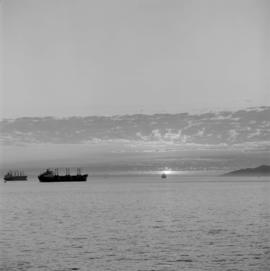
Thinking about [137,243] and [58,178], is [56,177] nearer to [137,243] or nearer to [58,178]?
[58,178]

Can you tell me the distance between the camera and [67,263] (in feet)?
62.0

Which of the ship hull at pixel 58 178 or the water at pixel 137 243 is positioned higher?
the ship hull at pixel 58 178

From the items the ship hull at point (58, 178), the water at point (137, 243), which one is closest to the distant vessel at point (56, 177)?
the ship hull at point (58, 178)

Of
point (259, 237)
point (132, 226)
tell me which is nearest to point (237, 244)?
point (259, 237)

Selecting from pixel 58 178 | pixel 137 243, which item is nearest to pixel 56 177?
pixel 58 178

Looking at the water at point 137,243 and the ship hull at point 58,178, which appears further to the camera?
the ship hull at point 58,178

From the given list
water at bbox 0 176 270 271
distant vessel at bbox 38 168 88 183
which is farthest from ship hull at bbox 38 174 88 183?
water at bbox 0 176 270 271

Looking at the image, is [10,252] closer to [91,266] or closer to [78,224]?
[91,266]

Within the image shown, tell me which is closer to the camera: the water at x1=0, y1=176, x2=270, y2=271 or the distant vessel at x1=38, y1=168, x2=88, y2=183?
the water at x1=0, y1=176, x2=270, y2=271

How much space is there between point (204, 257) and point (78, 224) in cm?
1332

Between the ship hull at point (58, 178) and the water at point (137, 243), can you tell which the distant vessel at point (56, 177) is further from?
the water at point (137, 243)

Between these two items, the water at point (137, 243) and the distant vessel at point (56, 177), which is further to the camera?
the distant vessel at point (56, 177)

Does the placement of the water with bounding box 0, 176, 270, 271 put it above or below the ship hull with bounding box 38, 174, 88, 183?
below

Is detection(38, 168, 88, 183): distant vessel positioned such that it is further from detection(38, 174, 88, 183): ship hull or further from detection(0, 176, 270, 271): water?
detection(0, 176, 270, 271): water
